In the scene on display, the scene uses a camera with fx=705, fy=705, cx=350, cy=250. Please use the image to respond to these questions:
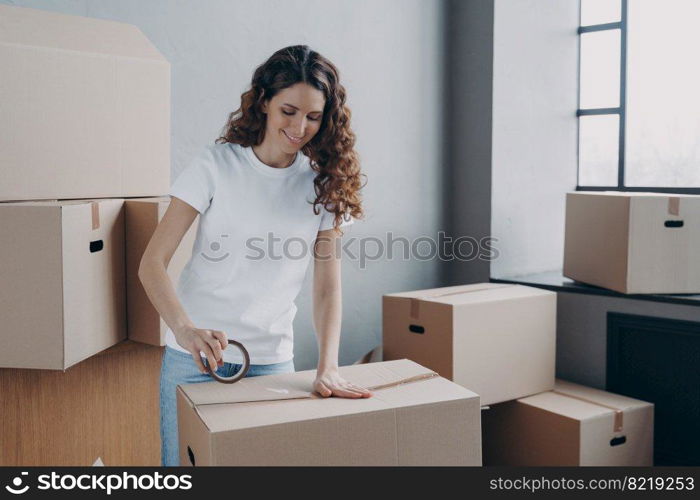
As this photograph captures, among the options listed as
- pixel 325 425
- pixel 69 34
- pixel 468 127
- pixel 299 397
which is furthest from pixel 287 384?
pixel 468 127

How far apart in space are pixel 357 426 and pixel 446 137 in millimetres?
2031

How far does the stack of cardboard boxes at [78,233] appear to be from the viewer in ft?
4.55

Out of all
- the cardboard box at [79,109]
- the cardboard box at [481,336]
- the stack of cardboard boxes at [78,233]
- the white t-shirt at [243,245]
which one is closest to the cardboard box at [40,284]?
the stack of cardboard boxes at [78,233]

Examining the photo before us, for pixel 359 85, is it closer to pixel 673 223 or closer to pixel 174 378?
pixel 673 223

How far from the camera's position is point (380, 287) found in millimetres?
2801

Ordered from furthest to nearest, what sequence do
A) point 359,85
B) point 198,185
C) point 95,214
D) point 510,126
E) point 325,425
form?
point 510,126 → point 359,85 → point 95,214 → point 198,185 → point 325,425

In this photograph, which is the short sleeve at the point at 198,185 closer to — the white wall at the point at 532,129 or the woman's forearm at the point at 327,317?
the woman's forearm at the point at 327,317

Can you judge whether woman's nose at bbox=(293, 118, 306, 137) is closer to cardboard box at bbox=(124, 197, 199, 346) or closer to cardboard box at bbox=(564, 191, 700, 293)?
cardboard box at bbox=(124, 197, 199, 346)

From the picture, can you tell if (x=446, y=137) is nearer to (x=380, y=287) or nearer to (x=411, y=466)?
(x=380, y=287)

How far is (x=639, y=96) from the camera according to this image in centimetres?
299

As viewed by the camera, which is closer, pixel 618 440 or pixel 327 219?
pixel 327 219

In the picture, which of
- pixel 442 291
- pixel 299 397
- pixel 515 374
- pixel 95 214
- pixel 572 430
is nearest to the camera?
pixel 299 397

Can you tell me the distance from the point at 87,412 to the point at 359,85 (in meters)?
1.56

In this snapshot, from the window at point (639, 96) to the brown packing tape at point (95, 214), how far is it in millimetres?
2312
